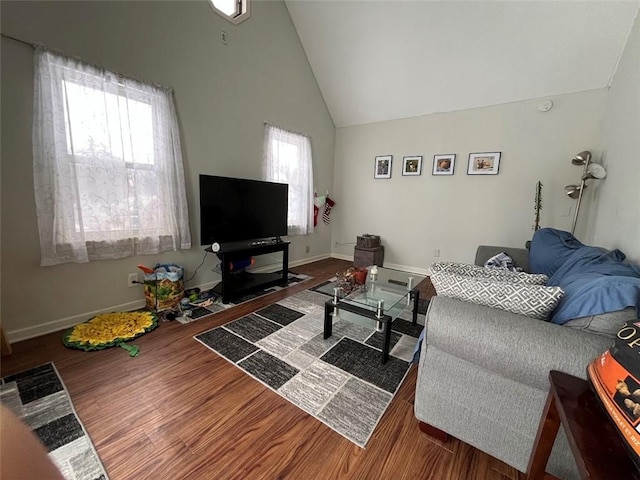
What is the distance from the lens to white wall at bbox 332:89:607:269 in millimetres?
3039

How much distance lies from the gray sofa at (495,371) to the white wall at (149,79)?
2.57m

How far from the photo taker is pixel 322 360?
1762mm

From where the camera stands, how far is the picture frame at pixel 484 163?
3.39 m

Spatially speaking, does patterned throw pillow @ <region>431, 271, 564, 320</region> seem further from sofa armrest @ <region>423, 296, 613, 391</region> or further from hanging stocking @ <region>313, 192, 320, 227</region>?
hanging stocking @ <region>313, 192, 320, 227</region>

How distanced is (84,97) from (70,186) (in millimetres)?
693

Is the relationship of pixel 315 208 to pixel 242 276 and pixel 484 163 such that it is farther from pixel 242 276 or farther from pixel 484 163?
pixel 484 163

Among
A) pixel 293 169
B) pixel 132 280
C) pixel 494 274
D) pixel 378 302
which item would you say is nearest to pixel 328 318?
pixel 378 302

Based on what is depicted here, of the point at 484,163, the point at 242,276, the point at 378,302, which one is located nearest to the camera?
the point at 378,302

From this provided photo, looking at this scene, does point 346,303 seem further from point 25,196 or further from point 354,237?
point 354,237

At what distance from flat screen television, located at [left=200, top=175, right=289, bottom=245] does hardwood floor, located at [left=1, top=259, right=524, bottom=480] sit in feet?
4.15

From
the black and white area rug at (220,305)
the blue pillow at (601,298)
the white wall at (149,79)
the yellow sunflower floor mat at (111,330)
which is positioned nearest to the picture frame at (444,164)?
the white wall at (149,79)

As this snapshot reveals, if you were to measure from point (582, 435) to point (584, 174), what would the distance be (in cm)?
329

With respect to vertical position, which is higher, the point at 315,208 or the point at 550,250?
the point at 315,208

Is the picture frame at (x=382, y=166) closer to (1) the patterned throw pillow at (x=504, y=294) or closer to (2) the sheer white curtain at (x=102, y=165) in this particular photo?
(2) the sheer white curtain at (x=102, y=165)
